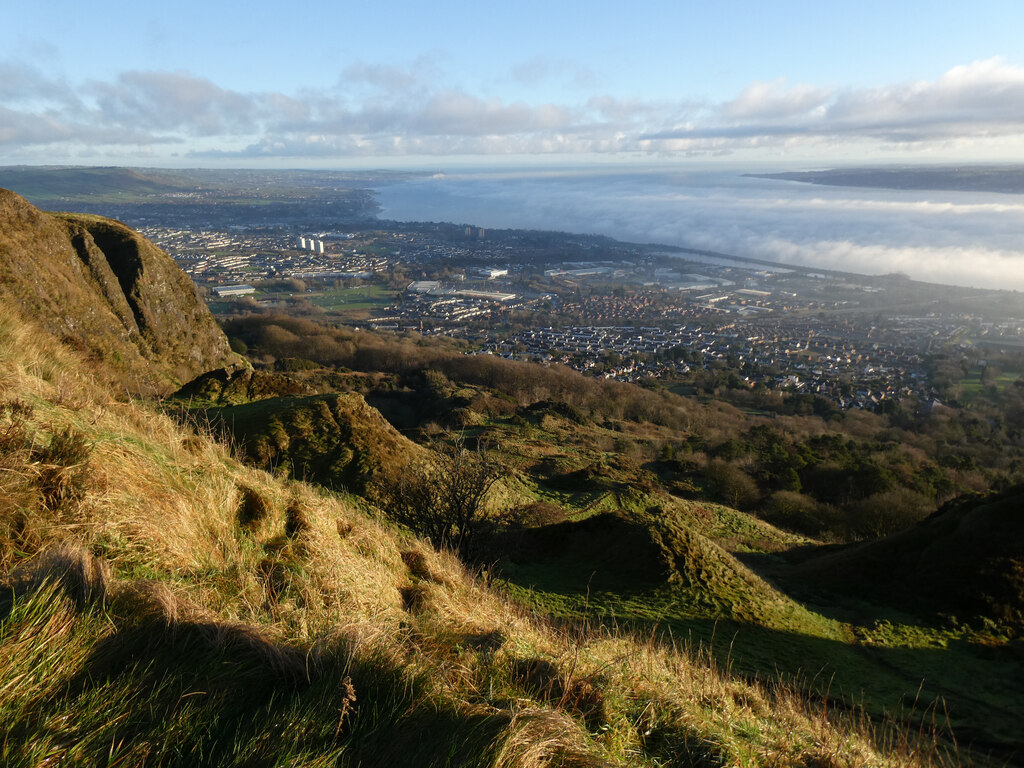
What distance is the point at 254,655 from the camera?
262 cm

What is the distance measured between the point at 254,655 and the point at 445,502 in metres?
7.15

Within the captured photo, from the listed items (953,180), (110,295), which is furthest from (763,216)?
(110,295)

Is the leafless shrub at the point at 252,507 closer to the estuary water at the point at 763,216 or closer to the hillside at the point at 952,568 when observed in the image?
the hillside at the point at 952,568

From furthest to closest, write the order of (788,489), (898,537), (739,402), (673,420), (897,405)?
(739,402), (897,405), (673,420), (788,489), (898,537)

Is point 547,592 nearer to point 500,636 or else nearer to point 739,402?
point 500,636

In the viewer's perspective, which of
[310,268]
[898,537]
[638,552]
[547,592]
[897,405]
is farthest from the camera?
[310,268]

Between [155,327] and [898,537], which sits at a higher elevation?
[155,327]

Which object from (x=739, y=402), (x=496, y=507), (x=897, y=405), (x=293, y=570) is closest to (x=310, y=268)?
(x=739, y=402)

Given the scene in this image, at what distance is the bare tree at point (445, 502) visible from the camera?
919cm

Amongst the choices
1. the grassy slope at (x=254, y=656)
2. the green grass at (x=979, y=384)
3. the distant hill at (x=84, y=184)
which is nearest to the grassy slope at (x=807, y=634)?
the grassy slope at (x=254, y=656)

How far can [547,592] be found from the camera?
9344 millimetres

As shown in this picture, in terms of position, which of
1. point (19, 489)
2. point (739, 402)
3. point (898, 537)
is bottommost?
point (739, 402)

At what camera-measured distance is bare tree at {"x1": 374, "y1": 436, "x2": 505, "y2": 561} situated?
919 cm

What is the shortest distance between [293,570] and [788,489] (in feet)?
73.4
